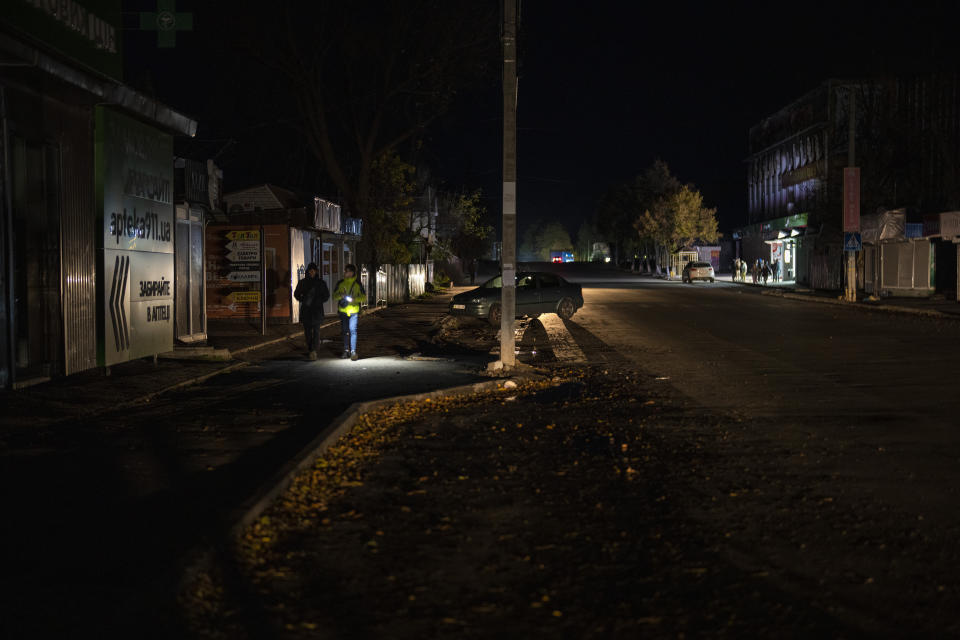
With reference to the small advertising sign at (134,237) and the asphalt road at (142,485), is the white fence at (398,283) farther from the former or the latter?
the asphalt road at (142,485)

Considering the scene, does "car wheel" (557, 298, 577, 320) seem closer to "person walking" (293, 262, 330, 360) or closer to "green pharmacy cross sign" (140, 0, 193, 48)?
"person walking" (293, 262, 330, 360)

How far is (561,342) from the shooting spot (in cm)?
2081

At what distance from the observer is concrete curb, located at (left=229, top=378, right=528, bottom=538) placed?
6.04m

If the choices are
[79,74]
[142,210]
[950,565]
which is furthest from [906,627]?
[142,210]

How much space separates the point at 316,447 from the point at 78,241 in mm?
6075

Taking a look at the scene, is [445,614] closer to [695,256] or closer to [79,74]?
[79,74]

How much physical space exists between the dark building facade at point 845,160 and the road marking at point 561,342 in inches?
845

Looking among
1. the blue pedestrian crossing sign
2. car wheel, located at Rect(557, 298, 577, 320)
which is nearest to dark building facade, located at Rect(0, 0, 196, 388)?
car wheel, located at Rect(557, 298, 577, 320)

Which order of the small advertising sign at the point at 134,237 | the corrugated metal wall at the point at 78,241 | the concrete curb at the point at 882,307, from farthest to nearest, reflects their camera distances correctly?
the concrete curb at the point at 882,307 < the small advertising sign at the point at 134,237 < the corrugated metal wall at the point at 78,241

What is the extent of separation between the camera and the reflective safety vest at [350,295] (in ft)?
55.1

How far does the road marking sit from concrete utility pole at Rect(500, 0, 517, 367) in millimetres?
2563

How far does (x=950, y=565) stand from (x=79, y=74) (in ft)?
35.8

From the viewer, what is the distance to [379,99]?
Answer: 36312 millimetres

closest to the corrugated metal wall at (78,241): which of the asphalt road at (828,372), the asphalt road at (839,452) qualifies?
the asphalt road at (839,452)
